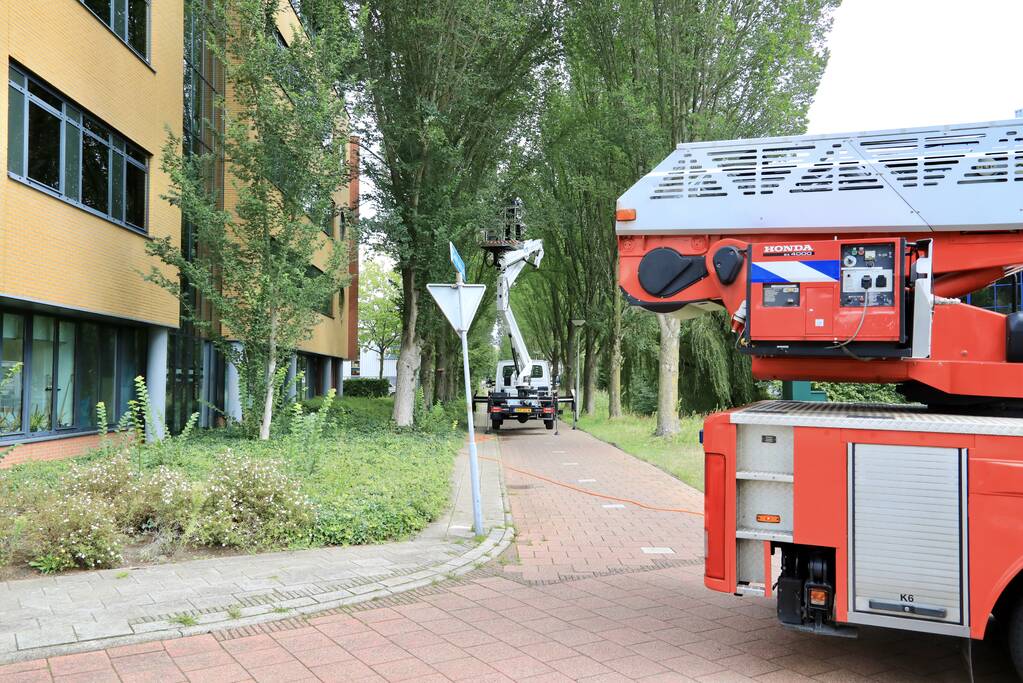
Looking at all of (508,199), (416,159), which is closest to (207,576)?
(416,159)

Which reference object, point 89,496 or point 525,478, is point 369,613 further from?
point 525,478

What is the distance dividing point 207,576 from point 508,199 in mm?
16663

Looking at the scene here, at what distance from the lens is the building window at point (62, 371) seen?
12000mm

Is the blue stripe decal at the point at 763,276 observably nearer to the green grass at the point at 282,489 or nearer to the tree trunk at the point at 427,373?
the green grass at the point at 282,489

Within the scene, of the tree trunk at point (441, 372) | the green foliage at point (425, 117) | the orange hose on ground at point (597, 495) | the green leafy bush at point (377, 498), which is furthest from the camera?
the tree trunk at point (441, 372)

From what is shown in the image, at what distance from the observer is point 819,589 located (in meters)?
4.62

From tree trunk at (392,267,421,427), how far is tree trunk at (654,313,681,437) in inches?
253

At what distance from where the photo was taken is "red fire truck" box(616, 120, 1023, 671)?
14.0 ft

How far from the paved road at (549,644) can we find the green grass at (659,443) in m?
4.09

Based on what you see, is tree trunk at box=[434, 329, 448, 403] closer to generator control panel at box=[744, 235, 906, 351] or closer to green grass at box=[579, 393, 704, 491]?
green grass at box=[579, 393, 704, 491]

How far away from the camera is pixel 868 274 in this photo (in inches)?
185

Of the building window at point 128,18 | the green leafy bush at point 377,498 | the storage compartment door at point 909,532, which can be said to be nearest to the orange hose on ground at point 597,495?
the green leafy bush at point 377,498

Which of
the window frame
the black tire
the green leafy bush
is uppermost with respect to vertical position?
the window frame

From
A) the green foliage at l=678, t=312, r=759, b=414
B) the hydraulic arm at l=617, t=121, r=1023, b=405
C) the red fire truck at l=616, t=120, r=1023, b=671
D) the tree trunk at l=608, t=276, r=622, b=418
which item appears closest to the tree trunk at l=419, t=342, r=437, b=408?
the tree trunk at l=608, t=276, r=622, b=418
